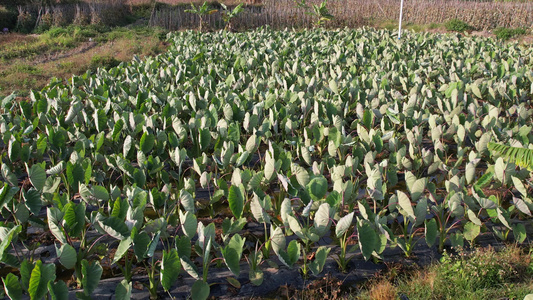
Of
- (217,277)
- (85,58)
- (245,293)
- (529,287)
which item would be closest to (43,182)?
(217,277)

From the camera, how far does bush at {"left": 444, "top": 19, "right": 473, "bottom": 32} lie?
13.5 m

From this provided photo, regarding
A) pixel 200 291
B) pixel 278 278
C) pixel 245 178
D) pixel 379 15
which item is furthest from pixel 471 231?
pixel 379 15

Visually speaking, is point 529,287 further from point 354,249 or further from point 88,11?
point 88,11

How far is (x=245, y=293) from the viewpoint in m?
2.26

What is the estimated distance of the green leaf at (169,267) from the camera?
1.99 m

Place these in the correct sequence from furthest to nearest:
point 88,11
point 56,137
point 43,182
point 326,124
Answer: point 88,11
point 326,124
point 56,137
point 43,182

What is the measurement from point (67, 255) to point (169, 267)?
50 cm

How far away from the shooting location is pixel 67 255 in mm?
2041

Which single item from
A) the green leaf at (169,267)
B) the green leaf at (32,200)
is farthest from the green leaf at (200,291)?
the green leaf at (32,200)

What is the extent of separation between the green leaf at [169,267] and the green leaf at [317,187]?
2.97ft

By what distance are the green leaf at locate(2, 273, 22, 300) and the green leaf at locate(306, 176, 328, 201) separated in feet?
5.09

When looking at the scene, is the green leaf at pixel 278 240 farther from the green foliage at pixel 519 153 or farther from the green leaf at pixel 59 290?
the green foliage at pixel 519 153

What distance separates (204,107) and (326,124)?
4.13 ft

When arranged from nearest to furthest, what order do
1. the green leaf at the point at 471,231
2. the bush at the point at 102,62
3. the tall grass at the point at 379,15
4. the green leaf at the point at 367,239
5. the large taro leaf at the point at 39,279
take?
the large taro leaf at the point at 39,279
the green leaf at the point at 367,239
the green leaf at the point at 471,231
the bush at the point at 102,62
the tall grass at the point at 379,15
